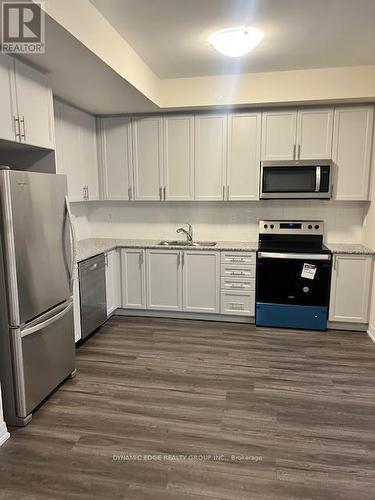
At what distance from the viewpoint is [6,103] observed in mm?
2375

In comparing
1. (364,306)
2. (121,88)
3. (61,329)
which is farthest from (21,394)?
(364,306)

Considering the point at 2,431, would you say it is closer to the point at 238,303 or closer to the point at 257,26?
the point at 238,303

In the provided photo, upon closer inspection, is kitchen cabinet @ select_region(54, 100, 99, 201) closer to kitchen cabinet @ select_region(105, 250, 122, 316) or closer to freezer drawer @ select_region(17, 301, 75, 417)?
kitchen cabinet @ select_region(105, 250, 122, 316)

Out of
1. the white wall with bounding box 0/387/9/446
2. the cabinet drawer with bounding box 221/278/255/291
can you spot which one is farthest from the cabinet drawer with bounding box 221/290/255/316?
the white wall with bounding box 0/387/9/446

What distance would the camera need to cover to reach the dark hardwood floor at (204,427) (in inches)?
74.8

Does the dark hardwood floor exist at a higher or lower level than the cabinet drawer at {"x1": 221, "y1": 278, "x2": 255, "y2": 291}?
lower

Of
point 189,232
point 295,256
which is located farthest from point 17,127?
point 295,256

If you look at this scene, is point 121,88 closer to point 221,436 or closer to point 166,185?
point 166,185

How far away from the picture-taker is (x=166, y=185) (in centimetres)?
433

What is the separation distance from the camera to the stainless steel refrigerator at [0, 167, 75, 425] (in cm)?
219

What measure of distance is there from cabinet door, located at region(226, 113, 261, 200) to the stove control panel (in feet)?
1.33

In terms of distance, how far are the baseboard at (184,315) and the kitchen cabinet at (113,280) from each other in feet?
0.56

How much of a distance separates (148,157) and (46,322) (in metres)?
2.48

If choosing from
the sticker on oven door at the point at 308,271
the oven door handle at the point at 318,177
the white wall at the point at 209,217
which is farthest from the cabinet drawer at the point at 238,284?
the oven door handle at the point at 318,177
